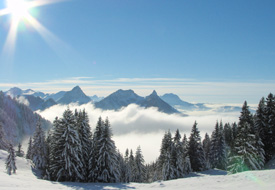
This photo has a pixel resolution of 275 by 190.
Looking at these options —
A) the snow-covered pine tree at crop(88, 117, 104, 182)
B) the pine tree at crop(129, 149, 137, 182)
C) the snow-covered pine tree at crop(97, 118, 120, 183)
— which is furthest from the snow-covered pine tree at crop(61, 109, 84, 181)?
the pine tree at crop(129, 149, 137, 182)

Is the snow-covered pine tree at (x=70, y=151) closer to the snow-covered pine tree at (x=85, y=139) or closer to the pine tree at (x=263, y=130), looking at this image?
the snow-covered pine tree at (x=85, y=139)

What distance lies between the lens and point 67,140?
1129 inches

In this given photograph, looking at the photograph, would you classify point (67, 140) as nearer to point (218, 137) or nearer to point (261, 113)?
point (261, 113)

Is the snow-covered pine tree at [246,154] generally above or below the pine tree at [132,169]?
above

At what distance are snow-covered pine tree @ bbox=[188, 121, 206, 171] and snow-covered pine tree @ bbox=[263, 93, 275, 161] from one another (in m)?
14.8

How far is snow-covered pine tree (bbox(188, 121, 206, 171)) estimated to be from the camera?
45688 mm

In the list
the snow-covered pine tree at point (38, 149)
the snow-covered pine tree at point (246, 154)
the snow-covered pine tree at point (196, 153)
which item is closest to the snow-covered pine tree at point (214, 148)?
the snow-covered pine tree at point (196, 153)

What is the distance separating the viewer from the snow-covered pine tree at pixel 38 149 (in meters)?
41.1

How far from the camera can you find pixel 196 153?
151 feet

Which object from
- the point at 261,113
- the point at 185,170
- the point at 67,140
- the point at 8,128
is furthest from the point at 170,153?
the point at 8,128

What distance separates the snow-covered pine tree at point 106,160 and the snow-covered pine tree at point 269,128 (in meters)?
27.1

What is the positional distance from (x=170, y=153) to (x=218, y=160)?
21.0 m

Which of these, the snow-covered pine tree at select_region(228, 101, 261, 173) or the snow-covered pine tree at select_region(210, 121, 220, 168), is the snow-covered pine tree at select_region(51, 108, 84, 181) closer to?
the snow-covered pine tree at select_region(228, 101, 261, 173)

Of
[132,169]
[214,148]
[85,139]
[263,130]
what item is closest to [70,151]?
[85,139]
